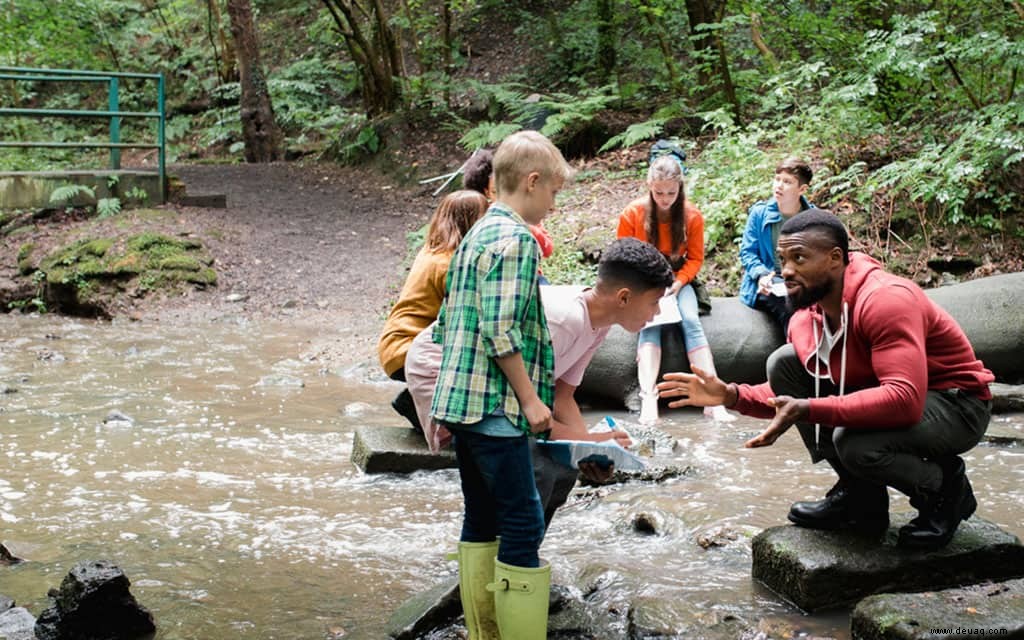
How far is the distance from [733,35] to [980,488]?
12.0 meters

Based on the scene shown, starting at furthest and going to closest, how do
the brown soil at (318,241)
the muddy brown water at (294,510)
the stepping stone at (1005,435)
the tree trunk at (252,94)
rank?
the tree trunk at (252,94), the brown soil at (318,241), the stepping stone at (1005,435), the muddy brown water at (294,510)

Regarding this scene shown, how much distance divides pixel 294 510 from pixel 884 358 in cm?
290

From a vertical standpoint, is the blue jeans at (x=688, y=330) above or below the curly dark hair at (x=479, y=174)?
below

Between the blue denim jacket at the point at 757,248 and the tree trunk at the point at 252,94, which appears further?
the tree trunk at the point at 252,94

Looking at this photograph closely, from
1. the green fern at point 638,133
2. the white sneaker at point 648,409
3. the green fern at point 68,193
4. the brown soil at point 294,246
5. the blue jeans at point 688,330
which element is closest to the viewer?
the white sneaker at point 648,409

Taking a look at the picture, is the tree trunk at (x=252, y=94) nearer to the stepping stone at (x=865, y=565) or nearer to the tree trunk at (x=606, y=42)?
the tree trunk at (x=606, y=42)

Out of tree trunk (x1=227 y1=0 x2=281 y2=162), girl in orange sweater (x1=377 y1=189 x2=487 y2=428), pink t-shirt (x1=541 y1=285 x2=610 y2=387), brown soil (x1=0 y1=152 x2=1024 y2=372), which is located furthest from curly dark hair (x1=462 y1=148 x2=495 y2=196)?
tree trunk (x1=227 y1=0 x2=281 y2=162)

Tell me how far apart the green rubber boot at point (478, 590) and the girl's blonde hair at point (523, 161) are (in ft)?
3.84

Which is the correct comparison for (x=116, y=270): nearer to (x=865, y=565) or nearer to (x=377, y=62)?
(x=377, y=62)

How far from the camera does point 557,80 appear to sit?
17.7 m

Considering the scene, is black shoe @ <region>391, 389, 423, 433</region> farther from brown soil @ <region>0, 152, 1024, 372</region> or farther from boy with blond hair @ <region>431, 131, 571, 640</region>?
brown soil @ <region>0, 152, 1024, 372</region>

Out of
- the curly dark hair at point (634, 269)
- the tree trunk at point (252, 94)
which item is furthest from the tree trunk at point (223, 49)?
the curly dark hair at point (634, 269)

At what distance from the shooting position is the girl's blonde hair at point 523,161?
3037 millimetres

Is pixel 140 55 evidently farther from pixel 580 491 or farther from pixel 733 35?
pixel 580 491
